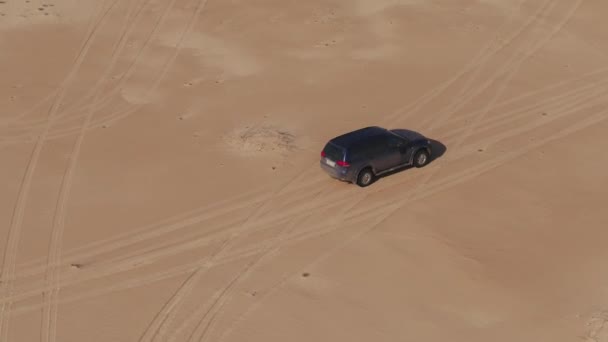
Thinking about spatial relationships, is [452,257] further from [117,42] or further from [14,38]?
[14,38]

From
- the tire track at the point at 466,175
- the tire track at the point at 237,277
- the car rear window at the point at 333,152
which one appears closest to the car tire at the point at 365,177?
the car rear window at the point at 333,152

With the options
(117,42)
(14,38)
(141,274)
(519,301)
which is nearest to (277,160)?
(141,274)

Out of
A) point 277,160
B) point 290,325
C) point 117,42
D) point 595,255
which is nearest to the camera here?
point 290,325

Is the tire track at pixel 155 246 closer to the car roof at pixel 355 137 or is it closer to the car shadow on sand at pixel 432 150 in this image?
the car roof at pixel 355 137

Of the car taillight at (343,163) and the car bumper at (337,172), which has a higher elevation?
the car taillight at (343,163)

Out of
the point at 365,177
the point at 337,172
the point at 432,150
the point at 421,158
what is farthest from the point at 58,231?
the point at 432,150

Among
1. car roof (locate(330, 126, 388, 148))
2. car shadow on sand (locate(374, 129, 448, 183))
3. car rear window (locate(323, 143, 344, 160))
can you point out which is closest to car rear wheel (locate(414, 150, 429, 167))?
car shadow on sand (locate(374, 129, 448, 183))
